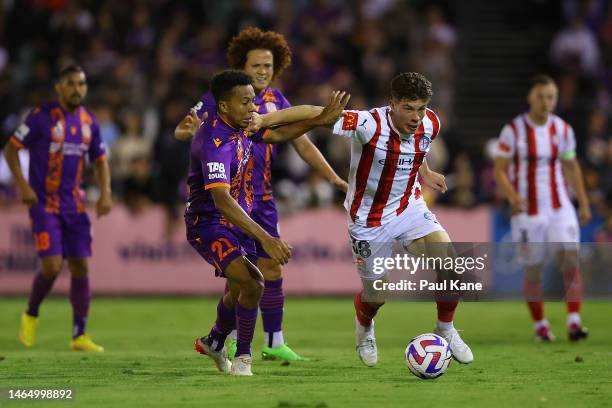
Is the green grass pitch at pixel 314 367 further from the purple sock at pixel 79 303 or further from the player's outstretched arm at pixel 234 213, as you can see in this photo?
the player's outstretched arm at pixel 234 213

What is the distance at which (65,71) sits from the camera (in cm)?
1127

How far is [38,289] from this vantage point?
1149cm

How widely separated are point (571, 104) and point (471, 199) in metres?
3.31

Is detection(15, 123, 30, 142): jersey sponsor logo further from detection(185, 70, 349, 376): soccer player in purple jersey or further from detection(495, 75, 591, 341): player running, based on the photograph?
detection(495, 75, 591, 341): player running

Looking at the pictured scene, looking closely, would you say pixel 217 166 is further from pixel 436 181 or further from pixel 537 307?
pixel 537 307

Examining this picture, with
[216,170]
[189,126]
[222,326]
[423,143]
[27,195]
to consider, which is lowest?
[222,326]

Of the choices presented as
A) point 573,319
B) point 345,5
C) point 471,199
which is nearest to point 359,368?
point 573,319

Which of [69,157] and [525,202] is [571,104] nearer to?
[525,202]

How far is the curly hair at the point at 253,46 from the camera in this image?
1030 centimetres

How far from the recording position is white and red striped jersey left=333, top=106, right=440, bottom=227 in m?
8.99

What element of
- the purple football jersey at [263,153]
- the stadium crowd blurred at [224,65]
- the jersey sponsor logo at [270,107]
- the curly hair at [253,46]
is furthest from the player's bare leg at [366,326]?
the stadium crowd blurred at [224,65]

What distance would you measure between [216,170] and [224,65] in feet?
39.8

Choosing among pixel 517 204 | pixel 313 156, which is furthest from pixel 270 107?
A: pixel 517 204

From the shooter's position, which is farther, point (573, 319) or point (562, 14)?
point (562, 14)
